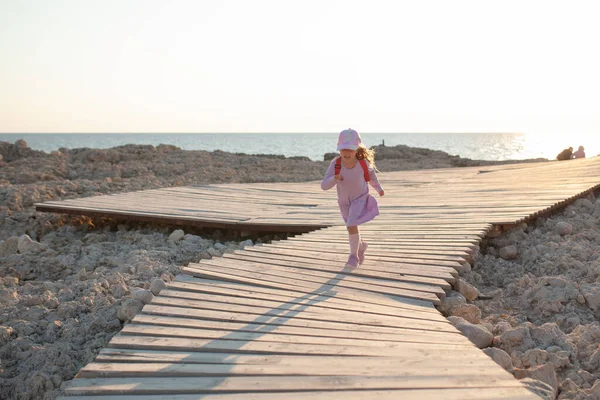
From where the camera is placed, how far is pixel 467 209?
23.4 ft

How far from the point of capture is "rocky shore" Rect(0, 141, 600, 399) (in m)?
3.65

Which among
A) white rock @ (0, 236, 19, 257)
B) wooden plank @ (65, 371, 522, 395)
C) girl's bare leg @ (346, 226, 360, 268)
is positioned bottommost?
white rock @ (0, 236, 19, 257)

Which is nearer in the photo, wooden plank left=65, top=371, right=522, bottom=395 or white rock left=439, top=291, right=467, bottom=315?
wooden plank left=65, top=371, right=522, bottom=395

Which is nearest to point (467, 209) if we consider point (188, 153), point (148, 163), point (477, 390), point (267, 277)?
point (267, 277)

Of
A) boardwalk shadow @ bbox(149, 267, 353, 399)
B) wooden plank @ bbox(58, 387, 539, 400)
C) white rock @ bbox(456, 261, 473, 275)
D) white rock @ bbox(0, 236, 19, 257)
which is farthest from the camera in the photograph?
white rock @ bbox(0, 236, 19, 257)

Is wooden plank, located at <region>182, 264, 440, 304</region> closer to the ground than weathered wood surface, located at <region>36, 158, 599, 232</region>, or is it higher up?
closer to the ground

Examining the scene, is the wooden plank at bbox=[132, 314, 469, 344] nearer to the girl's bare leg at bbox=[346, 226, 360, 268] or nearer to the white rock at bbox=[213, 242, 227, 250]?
the girl's bare leg at bbox=[346, 226, 360, 268]

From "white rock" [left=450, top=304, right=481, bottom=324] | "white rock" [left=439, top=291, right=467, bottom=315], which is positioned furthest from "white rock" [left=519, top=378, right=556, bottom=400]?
"white rock" [left=439, top=291, right=467, bottom=315]

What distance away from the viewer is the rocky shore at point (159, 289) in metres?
3.65

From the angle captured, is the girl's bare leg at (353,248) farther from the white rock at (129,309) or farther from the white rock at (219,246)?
the white rock at (219,246)

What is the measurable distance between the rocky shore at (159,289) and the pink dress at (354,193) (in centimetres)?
93

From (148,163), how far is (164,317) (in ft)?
42.2

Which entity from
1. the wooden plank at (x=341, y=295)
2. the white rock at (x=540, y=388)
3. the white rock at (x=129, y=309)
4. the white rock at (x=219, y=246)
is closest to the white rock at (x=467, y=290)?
the wooden plank at (x=341, y=295)

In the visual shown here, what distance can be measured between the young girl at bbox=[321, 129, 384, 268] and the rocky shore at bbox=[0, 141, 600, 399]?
0.84 metres
